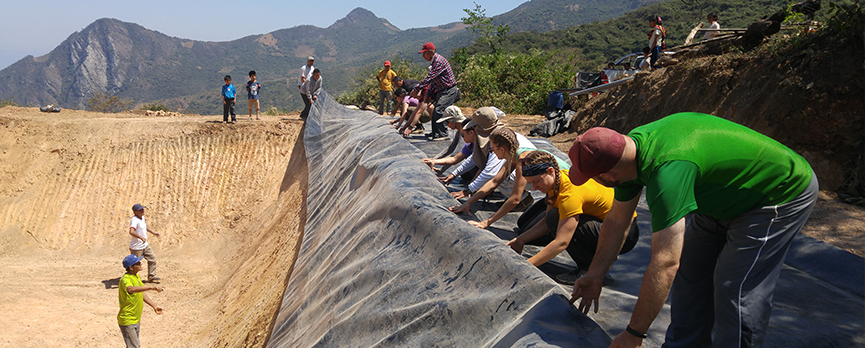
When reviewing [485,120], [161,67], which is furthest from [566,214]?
[161,67]

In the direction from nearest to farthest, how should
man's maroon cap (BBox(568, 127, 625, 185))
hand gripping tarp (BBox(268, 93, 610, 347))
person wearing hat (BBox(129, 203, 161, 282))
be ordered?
man's maroon cap (BBox(568, 127, 625, 185)), hand gripping tarp (BBox(268, 93, 610, 347)), person wearing hat (BBox(129, 203, 161, 282))

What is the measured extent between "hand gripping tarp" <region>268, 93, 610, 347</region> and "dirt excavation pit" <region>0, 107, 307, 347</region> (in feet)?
7.78

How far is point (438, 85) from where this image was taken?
700 centimetres

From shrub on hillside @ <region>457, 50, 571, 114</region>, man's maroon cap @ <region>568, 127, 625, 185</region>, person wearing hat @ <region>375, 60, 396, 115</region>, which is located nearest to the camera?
man's maroon cap @ <region>568, 127, 625, 185</region>

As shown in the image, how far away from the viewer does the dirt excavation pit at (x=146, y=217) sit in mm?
6793

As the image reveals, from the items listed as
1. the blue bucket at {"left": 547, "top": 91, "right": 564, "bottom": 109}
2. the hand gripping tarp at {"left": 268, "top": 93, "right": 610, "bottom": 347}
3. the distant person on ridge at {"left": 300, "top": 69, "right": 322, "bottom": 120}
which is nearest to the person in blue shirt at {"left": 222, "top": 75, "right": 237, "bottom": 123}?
the distant person on ridge at {"left": 300, "top": 69, "right": 322, "bottom": 120}

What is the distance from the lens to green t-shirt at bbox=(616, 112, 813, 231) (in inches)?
62.6

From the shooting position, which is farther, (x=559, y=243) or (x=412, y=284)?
(x=559, y=243)

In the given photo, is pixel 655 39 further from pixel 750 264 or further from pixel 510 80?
pixel 750 264

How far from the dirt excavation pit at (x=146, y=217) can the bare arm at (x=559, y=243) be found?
4.32 m

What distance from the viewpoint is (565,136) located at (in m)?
9.59

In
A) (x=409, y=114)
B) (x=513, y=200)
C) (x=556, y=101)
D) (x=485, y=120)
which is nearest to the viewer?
Answer: (x=513, y=200)

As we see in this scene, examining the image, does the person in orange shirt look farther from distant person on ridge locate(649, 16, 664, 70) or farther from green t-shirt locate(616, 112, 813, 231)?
distant person on ridge locate(649, 16, 664, 70)

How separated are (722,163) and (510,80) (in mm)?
15146
